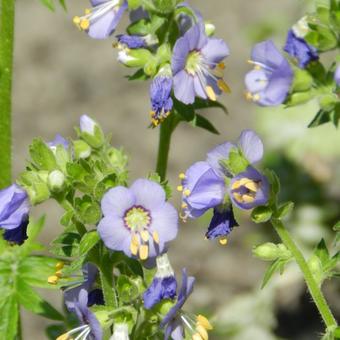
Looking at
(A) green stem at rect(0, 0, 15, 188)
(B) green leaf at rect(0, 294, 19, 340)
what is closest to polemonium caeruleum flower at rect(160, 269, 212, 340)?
(B) green leaf at rect(0, 294, 19, 340)

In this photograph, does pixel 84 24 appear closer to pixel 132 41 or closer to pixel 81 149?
pixel 132 41

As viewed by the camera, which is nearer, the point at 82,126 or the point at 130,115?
the point at 82,126

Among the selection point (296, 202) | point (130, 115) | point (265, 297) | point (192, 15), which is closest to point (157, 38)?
point (192, 15)

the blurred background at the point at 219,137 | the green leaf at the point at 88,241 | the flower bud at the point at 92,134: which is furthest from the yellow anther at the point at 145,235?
the blurred background at the point at 219,137

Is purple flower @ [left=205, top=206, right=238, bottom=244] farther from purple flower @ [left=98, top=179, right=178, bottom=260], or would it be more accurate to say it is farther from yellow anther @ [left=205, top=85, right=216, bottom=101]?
yellow anther @ [left=205, top=85, right=216, bottom=101]

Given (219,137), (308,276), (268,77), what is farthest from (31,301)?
(219,137)

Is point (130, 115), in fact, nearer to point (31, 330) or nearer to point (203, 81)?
point (31, 330)
